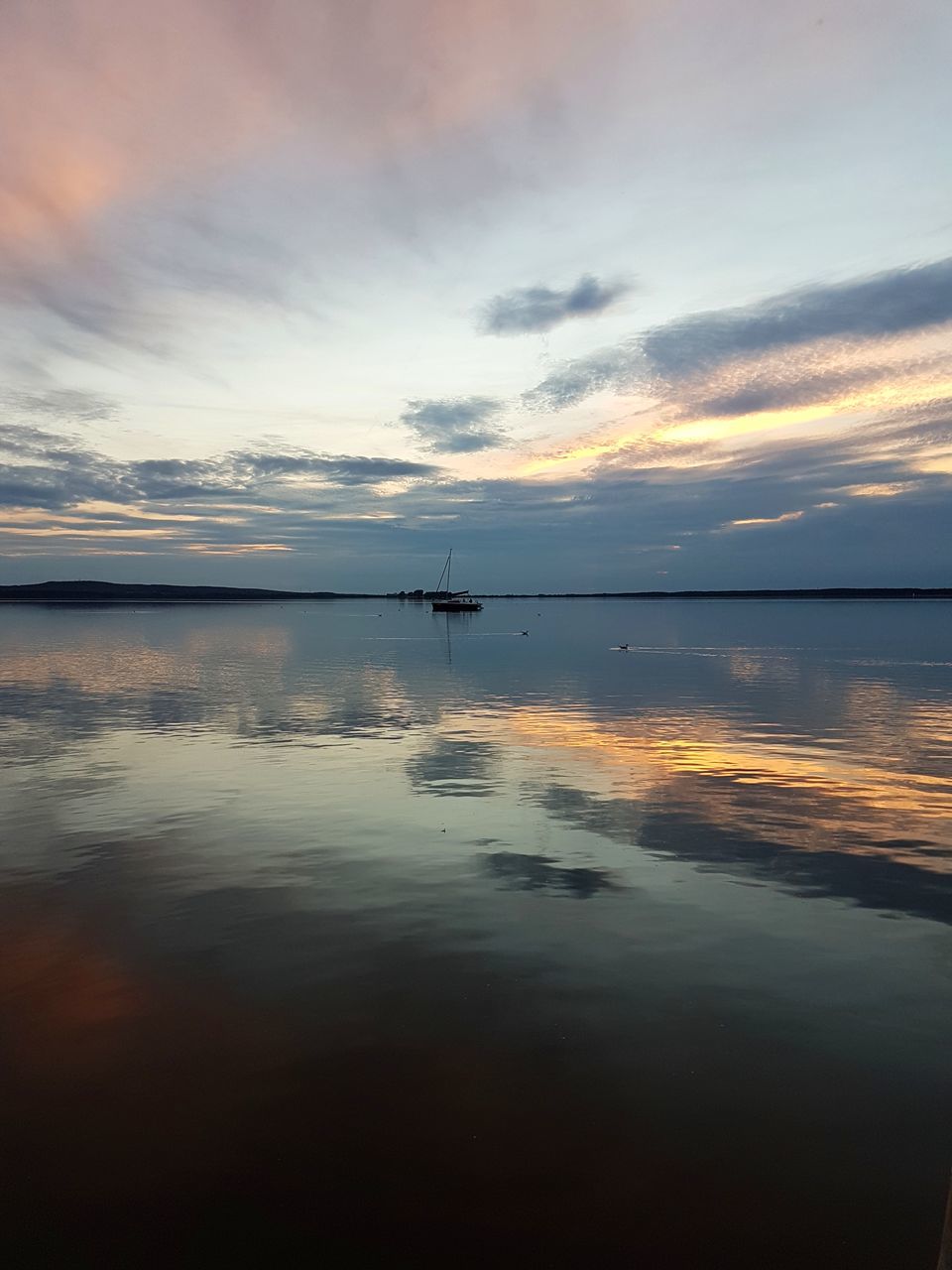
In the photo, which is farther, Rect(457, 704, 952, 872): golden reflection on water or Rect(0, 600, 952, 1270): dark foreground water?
Rect(457, 704, 952, 872): golden reflection on water

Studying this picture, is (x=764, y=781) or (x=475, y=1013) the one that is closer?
(x=475, y=1013)

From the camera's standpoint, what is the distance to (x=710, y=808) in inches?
868

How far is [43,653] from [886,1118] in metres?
79.6

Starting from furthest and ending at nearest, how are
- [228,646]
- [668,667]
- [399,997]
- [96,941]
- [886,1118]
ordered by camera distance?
1. [228,646]
2. [668,667]
3. [96,941]
4. [399,997]
5. [886,1118]

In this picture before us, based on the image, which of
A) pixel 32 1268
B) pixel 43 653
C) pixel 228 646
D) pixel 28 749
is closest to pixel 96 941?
pixel 32 1268

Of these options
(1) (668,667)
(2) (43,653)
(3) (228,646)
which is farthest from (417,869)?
(3) (228,646)

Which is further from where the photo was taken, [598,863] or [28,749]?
[28,749]

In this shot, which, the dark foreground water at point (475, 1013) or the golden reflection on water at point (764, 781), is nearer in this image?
the dark foreground water at point (475, 1013)

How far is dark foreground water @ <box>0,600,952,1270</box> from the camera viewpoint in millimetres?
7547

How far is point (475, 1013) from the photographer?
11.0 metres

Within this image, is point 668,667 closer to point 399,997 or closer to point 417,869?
point 417,869

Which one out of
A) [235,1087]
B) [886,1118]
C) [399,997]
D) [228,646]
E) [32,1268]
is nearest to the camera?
[32,1268]

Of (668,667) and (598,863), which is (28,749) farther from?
(668,667)

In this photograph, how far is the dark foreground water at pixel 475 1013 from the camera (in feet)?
24.8
